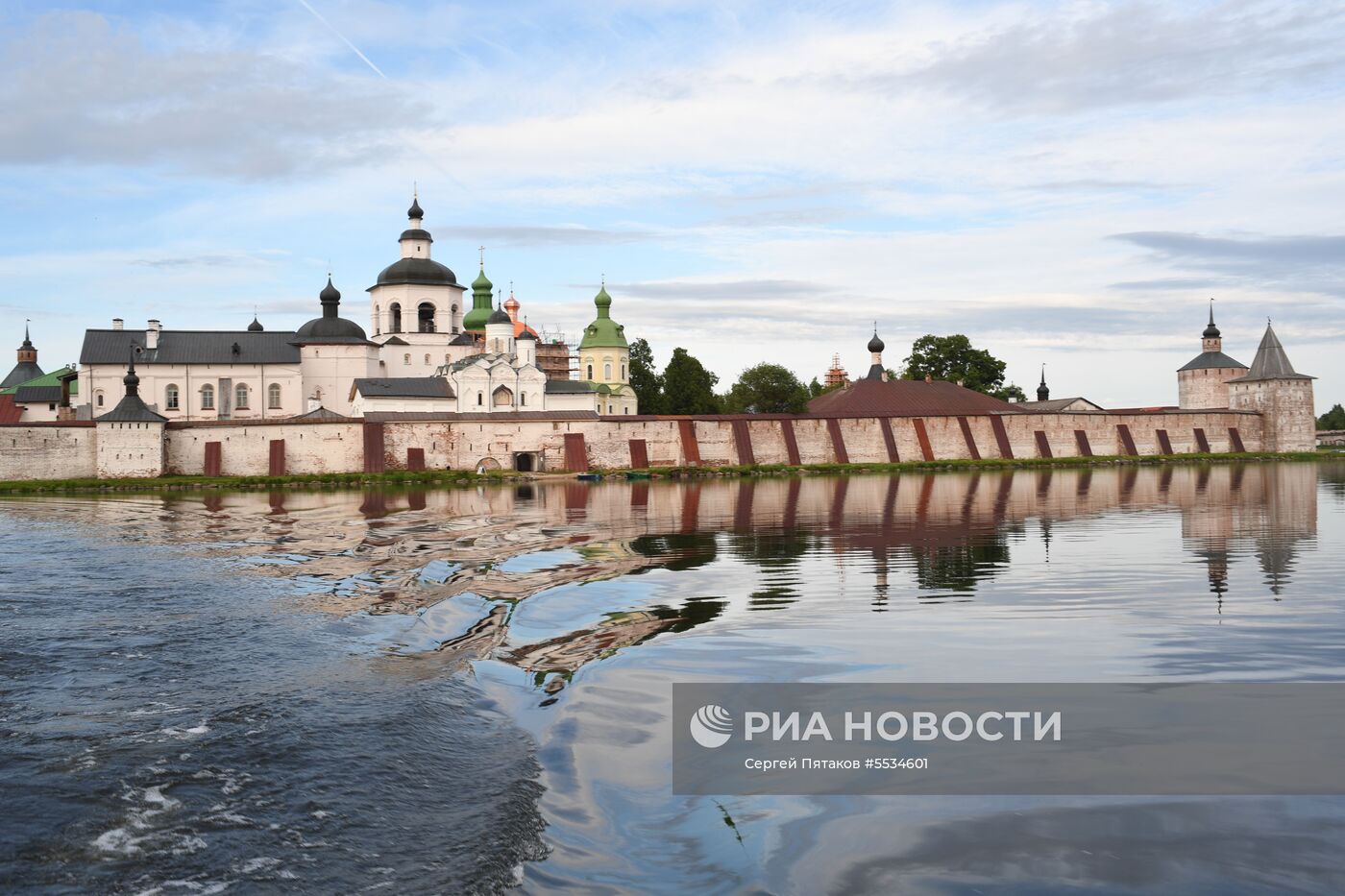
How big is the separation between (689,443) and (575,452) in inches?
216

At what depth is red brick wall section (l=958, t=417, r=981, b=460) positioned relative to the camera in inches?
2206

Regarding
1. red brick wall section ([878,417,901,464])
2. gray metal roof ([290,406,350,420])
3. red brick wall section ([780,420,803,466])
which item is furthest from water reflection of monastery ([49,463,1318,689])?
red brick wall section ([878,417,901,464])

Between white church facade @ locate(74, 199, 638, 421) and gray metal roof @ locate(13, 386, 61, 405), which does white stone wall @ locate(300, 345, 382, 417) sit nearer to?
white church facade @ locate(74, 199, 638, 421)

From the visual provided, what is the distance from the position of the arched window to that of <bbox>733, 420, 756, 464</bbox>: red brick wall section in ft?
58.4

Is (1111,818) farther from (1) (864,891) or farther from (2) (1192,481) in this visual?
(2) (1192,481)

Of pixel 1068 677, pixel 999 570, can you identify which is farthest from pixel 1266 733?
pixel 999 570

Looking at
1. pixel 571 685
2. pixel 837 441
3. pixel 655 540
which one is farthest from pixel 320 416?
pixel 571 685

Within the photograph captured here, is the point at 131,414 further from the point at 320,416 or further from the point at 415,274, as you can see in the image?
the point at 415,274

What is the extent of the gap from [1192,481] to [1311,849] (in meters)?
35.5

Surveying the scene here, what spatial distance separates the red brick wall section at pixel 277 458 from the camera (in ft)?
151

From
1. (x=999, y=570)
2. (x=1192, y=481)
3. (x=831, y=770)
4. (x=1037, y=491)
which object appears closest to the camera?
(x=831, y=770)

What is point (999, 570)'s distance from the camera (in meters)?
14.3

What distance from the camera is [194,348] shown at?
53.9 meters

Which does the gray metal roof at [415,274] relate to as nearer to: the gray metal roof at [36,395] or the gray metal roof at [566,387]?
the gray metal roof at [566,387]
